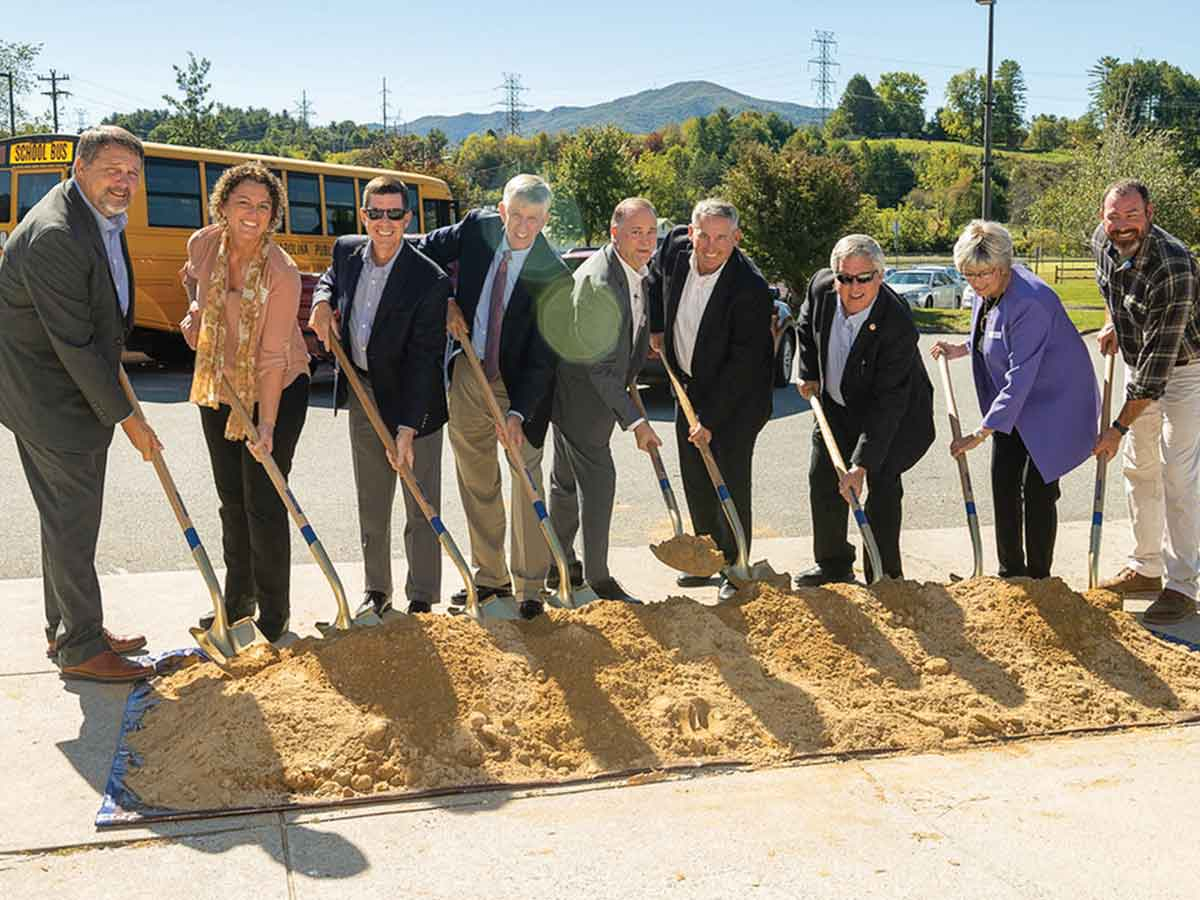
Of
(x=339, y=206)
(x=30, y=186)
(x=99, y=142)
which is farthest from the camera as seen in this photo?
(x=339, y=206)

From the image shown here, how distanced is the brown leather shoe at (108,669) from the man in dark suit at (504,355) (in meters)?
1.47

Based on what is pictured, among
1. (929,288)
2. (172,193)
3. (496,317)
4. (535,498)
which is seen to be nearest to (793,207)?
(929,288)

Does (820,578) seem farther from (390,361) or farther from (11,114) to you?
(11,114)

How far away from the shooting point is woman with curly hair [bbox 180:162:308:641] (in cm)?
454

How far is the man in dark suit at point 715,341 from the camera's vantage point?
543 cm

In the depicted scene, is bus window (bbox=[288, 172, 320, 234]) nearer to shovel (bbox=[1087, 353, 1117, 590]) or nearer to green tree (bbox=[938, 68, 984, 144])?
shovel (bbox=[1087, 353, 1117, 590])

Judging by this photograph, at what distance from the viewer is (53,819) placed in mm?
3445

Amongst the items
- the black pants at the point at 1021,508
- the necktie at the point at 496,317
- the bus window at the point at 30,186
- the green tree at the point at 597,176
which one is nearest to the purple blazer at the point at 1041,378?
the black pants at the point at 1021,508

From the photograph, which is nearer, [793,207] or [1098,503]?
[1098,503]

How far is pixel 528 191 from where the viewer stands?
479 cm

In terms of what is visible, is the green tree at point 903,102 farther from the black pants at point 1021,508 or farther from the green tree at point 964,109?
the black pants at point 1021,508

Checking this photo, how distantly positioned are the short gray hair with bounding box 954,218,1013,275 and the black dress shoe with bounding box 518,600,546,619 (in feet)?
7.74

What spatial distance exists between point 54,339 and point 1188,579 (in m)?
4.89

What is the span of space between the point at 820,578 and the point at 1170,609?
1569 mm
